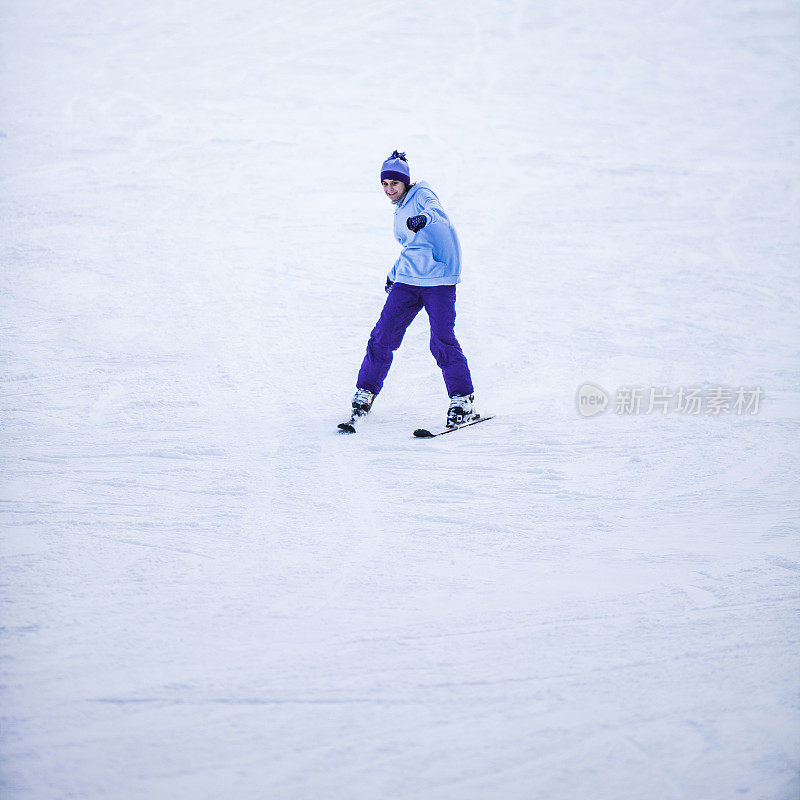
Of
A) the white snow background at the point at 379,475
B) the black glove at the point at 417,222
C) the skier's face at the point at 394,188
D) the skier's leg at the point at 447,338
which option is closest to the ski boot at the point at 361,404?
the white snow background at the point at 379,475

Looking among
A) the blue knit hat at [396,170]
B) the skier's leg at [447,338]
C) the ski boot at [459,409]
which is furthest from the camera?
the ski boot at [459,409]

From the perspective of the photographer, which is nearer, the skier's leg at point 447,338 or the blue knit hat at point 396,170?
the blue knit hat at point 396,170

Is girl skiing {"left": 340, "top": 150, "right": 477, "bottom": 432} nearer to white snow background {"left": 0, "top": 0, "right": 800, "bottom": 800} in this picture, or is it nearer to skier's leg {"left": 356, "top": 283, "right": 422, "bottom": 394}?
skier's leg {"left": 356, "top": 283, "right": 422, "bottom": 394}

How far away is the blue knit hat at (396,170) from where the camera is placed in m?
4.07

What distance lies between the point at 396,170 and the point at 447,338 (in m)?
0.90

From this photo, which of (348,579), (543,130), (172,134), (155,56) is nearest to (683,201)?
(543,130)

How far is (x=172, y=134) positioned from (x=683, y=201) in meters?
6.13

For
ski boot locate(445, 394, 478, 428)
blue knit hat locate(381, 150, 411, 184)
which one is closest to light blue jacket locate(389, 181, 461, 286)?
blue knit hat locate(381, 150, 411, 184)

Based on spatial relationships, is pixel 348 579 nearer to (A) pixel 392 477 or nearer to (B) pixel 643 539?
(A) pixel 392 477

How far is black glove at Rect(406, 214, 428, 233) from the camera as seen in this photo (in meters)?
4.10

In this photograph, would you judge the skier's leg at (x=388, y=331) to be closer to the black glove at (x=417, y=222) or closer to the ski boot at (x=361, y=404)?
the ski boot at (x=361, y=404)

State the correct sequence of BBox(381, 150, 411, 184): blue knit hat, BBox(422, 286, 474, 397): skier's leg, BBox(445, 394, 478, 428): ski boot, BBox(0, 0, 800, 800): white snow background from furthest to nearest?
1. BBox(445, 394, 478, 428): ski boot
2. BBox(422, 286, 474, 397): skier's leg
3. BBox(381, 150, 411, 184): blue knit hat
4. BBox(0, 0, 800, 800): white snow background

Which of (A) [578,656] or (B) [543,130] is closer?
(A) [578,656]

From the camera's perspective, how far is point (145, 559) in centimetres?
305
